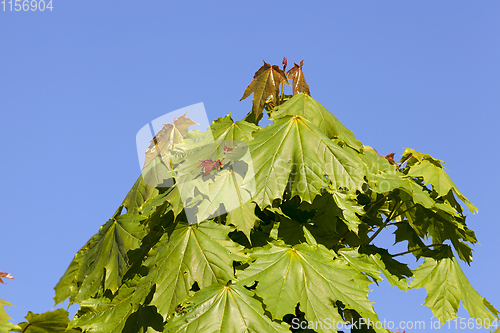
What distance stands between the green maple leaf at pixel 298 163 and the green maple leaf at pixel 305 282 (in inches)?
20.0

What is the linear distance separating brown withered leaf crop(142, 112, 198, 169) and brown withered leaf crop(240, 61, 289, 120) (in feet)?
2.71

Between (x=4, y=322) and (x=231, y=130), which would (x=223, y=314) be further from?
(x=4, y=322)

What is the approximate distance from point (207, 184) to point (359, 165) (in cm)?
137

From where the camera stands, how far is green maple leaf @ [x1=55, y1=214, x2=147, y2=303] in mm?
4004

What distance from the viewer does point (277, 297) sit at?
129 inches

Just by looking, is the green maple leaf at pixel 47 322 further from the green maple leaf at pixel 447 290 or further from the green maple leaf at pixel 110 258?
the green maple leaf at pixel 447 290

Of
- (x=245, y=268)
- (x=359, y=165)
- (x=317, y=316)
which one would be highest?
(x=359, y=165)

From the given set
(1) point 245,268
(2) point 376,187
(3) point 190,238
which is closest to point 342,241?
(2) point 376,187

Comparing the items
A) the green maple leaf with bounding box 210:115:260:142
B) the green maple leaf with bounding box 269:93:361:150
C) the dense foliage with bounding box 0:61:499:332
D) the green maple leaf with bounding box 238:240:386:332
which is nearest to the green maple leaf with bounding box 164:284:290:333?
the dense foliage with bounding box 0:61:499:332

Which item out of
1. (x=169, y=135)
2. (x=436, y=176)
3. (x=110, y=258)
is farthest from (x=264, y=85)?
(x=110, y=258)

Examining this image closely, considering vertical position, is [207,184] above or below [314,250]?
above

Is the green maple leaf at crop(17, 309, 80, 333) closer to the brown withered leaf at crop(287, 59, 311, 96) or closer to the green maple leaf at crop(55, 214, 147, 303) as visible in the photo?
the green maple leaf at crop(55, 214, 147, 303)

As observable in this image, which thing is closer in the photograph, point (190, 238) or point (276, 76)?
point (190, 238)

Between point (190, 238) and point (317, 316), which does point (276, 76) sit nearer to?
point (190, 238)
